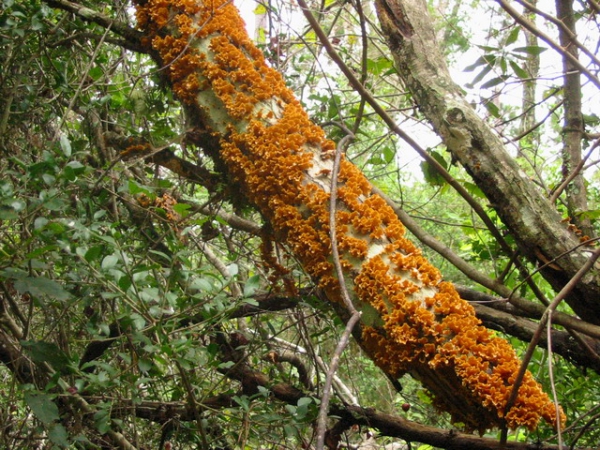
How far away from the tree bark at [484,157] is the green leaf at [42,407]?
1.38 metres

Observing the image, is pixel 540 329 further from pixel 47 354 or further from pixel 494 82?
pixel 494 82

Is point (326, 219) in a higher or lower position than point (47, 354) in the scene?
higher

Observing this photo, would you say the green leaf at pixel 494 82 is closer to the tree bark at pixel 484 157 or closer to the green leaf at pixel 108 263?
the tree bark at pixel 484 157

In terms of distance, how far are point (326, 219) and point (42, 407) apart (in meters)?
0.85

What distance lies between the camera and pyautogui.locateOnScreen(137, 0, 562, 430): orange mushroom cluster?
132 centimetres

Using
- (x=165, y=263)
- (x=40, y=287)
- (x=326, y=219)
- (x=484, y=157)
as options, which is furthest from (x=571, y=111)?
(x=40, y=287)

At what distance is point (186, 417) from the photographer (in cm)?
196

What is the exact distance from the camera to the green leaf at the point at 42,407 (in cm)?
132

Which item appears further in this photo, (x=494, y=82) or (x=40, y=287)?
(x=494, y=82)

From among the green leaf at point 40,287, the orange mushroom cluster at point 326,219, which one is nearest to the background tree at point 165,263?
the green leaf at point 40,287

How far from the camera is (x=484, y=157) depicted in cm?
180

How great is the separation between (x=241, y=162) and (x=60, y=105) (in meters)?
1.22

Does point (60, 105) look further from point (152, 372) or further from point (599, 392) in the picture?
point (599, 392)

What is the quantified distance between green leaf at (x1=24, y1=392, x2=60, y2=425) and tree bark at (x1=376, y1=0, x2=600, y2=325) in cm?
138
